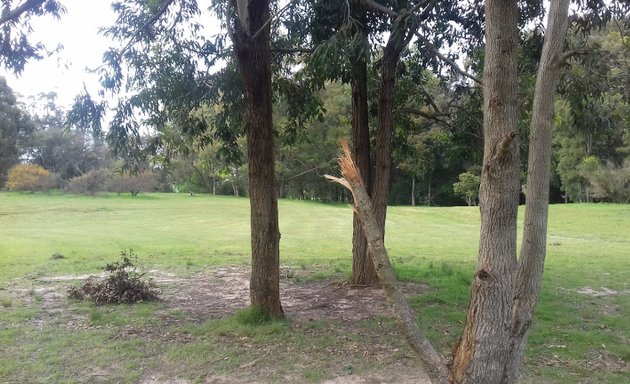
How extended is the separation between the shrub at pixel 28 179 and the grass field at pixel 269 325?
29041 millimetres

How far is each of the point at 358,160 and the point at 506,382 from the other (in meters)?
7.45

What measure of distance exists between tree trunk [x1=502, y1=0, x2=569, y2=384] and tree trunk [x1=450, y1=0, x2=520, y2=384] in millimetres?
113

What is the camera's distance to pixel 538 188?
3.38 metres

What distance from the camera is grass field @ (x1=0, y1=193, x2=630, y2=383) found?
596 centimetres

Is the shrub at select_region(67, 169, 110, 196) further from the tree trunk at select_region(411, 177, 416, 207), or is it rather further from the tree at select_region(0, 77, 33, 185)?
the tree trunk at select_region(411, 177, 416, 207)

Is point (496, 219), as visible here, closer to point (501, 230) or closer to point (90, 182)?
point (501, 230)

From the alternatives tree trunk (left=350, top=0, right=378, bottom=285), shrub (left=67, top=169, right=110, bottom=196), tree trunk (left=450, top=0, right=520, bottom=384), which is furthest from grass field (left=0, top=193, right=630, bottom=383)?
shrub (left=67, top=169, right=110, bottom=196)

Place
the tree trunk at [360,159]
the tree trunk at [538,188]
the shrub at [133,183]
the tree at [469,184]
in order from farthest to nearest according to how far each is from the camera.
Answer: the shrub at [133,183], the tree at [469,184], the tree trunk at [360,159], the tree trunk at [538,188]

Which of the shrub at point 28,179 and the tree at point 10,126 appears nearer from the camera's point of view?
the tree at point 10,126

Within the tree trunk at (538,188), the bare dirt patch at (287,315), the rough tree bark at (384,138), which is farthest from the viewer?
the rough tree bark at (384,138)

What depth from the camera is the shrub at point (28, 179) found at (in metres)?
50.9

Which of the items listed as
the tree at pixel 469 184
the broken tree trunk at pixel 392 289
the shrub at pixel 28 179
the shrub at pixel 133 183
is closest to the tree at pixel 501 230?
the broken tree trunk at pixel 392 289

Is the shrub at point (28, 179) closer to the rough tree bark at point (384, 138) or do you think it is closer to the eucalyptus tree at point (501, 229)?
the rough tree bark at point (384, 138)

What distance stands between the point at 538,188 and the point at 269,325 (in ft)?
15.6
